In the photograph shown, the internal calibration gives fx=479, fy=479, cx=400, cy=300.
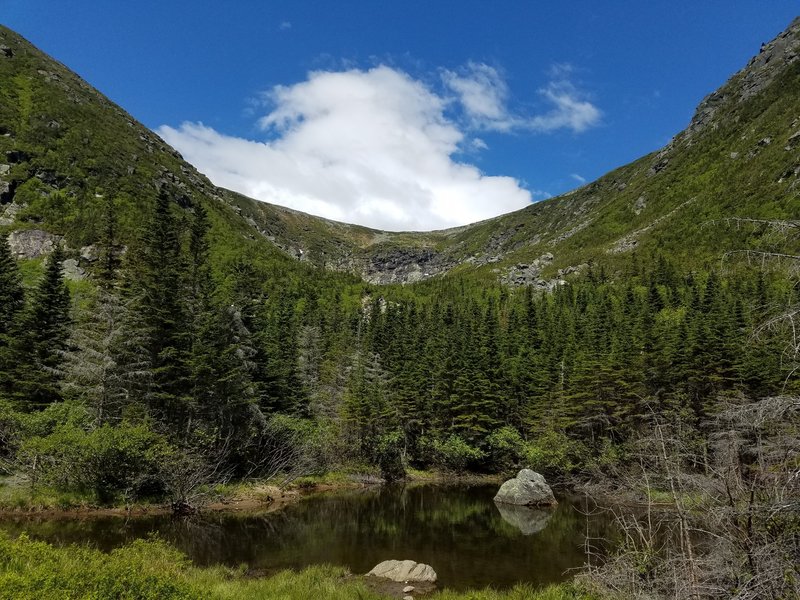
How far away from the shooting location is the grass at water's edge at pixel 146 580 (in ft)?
28.7

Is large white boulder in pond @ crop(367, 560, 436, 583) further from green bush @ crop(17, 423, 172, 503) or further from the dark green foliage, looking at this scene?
the dark green foliage

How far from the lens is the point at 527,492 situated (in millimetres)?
40469

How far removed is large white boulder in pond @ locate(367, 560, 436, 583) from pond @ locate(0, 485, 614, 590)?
2.02 feet

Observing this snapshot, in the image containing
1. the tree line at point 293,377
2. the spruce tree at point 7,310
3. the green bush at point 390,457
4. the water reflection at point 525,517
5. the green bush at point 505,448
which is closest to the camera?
the water reflection at point 525,517

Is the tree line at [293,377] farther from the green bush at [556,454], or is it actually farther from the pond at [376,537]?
the pond at [376,537]

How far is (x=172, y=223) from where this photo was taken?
42219 millimetres

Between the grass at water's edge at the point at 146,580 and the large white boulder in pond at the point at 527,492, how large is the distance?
25195 mm

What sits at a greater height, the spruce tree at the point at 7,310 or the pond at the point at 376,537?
the spruce tree at the point at 7,310

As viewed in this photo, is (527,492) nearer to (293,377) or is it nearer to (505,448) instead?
(505,448)

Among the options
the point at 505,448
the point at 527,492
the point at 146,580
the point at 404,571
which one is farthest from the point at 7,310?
the point at 505,448

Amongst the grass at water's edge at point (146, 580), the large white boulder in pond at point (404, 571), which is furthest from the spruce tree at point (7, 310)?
the large white boulder in pond at point (404, 571)

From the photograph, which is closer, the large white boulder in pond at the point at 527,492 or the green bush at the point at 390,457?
the large white boulder in pond at the point at 527,492

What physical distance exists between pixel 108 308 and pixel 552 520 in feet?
114

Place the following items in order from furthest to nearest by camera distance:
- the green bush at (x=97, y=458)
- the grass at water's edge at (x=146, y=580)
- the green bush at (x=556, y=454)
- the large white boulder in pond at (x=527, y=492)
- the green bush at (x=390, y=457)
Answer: the green bush at (x=390, y=457) < the green bush at (x=556, y=454) < the large white boulder in pond at (x=527, y=492) < the green bush at (x=97, y=458) < the grass at water's edge at (x=146, y=580)
